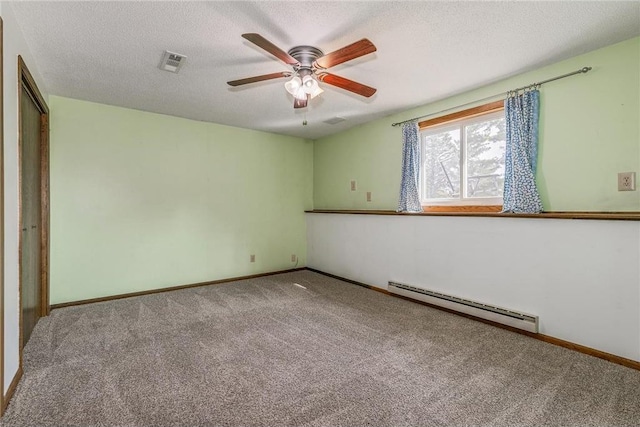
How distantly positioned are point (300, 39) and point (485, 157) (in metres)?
2.14

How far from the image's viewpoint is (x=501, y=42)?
2.18m

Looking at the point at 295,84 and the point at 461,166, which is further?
the point at 461,166

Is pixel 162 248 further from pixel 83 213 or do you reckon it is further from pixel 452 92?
pixel 452 92

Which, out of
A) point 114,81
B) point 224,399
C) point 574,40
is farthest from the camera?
point 114,81

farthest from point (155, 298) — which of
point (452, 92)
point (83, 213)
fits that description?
point (452, 92)

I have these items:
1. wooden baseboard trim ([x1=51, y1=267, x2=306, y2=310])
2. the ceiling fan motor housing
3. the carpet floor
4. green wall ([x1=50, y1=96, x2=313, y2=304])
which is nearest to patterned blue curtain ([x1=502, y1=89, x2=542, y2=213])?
the carpet floor

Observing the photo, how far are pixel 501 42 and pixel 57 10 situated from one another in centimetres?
291

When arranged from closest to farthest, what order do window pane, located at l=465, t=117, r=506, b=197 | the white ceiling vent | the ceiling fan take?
the ceiling fan, the white ceiling vent, window pane, located at l=465, t=117, r=506, b=197

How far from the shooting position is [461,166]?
3250 millimetres

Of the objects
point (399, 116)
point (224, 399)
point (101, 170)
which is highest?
point (399, 116)

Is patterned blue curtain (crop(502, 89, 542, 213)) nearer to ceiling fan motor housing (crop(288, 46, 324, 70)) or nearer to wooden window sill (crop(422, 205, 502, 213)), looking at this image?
wooden window sill (crop(422, 205, 502, 213))

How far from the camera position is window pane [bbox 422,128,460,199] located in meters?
3.33

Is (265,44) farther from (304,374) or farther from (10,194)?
(304,374)

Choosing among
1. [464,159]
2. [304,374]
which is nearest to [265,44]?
[304,374]
